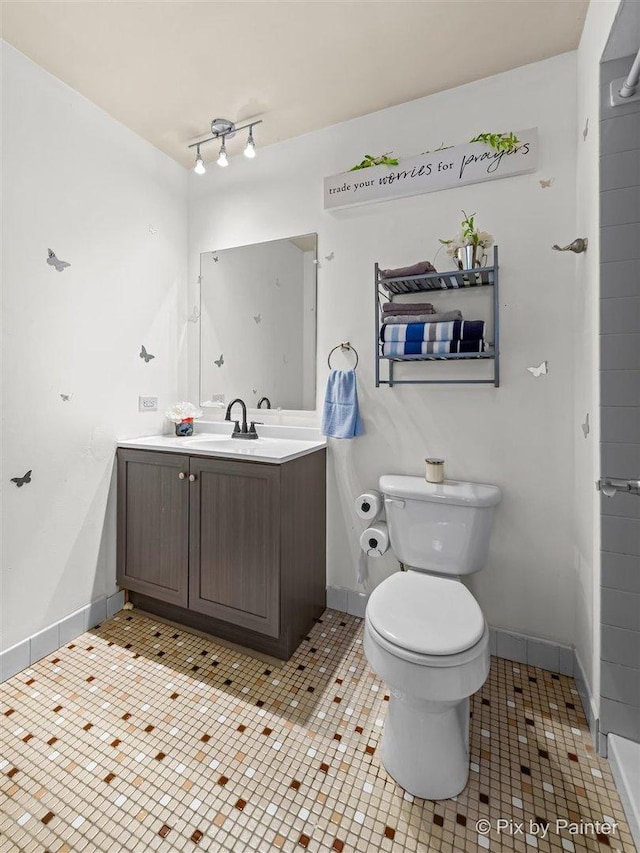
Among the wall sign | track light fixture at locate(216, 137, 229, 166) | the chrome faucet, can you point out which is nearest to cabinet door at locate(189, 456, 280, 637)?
the chrome faucet

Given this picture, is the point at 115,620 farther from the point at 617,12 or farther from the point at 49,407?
the point at 617,12

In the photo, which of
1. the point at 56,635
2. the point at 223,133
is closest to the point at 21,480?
the point at 56,635

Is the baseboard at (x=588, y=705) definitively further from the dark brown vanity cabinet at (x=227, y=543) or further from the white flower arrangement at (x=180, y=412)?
the white flower arrangement at (x=180, y=412)

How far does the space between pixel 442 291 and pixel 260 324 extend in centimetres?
102

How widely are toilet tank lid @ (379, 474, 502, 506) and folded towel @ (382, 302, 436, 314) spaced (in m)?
0.72

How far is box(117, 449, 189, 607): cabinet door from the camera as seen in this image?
1.90 m

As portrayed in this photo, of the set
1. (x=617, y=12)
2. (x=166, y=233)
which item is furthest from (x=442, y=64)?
(x=166, y=233)

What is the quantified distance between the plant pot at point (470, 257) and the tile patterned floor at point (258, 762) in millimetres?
1691

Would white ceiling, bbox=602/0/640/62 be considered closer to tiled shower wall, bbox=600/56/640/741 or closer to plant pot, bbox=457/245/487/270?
tiled shower wall, bbox=600/56/640/741

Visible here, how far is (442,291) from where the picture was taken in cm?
180

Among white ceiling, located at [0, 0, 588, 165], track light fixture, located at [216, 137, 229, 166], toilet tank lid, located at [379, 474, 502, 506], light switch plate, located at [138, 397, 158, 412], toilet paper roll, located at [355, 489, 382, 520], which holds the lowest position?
toilet paper roll, located at [355, 489, 382, 520]

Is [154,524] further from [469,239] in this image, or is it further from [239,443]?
[469,239]

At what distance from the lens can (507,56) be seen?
1.64 meters

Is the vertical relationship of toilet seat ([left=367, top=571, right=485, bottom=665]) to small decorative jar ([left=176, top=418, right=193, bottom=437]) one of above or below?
below
